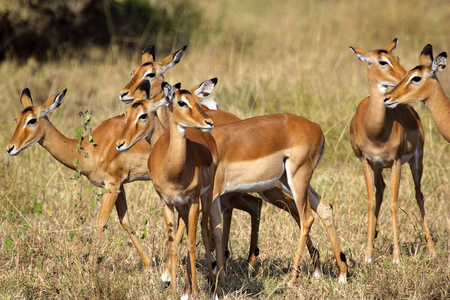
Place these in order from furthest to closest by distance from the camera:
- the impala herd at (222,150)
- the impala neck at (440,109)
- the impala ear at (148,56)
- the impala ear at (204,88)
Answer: the impala ear at (148,56) < the impala neck at (440,109) < the impala ear at (204,88) < the impala herd at (222,150)

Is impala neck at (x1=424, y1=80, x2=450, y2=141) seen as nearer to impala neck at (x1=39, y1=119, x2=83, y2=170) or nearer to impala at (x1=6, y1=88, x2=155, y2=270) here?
impala at (x1=6, y1=88, x2=155, y2=270)

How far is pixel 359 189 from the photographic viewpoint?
22.1 feet

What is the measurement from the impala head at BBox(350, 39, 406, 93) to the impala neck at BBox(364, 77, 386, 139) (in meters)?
0.03

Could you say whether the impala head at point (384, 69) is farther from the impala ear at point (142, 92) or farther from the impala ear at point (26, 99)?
the impala ear at point (26, 99)

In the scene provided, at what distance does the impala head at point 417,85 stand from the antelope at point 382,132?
14.9 inches

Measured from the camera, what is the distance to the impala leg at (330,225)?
506 centimetres

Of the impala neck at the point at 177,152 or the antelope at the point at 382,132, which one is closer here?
the impala neck at the point at 177,152

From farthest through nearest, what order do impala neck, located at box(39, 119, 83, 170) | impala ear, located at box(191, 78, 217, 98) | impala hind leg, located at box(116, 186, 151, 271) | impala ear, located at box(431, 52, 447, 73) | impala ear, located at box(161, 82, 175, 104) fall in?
impala hind leg, located at box(116, 186, 151, 271), impala neck, located at box(39, 119, 83, 170), impala ear, located at box(431, 52, 447, 73), impala ear, located at box(191, 78, 217, 98), impala ear, located at box(161, 82, 175, 104)

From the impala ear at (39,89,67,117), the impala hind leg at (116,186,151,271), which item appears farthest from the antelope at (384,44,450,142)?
the impala ear at (39,89,67,117)

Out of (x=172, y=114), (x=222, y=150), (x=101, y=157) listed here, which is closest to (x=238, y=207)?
(x=222, y=150)

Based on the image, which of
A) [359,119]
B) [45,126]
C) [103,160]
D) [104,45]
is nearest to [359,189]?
[359,119]

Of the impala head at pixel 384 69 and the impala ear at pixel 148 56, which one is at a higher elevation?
Answer: the impala head at pixel 384 69

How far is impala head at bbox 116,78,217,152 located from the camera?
4.17m

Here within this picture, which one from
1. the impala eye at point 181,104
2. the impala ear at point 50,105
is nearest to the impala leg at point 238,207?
the impala eye at point 181,104
